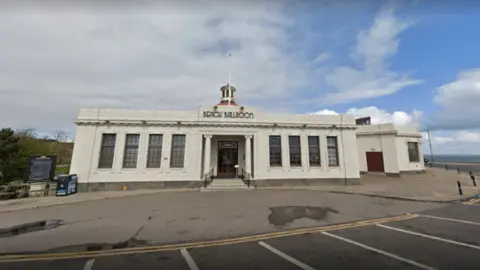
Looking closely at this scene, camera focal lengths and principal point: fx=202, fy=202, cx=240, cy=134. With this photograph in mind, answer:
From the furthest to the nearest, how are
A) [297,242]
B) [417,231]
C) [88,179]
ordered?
[88,179] < [417,231] < [297,242]

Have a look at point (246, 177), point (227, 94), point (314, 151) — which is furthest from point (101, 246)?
point (227, 94)

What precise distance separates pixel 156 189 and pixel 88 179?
5192 mm

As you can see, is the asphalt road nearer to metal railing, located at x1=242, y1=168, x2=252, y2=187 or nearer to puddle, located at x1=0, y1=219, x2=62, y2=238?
puddle, located at x1=0, y1=219, x2=62, y2=238

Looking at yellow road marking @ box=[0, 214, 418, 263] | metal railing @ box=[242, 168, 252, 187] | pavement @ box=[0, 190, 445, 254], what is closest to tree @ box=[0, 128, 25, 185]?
pavement @ box=[0, 190, 445, 254]

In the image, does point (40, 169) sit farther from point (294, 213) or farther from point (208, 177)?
point (294, 213)

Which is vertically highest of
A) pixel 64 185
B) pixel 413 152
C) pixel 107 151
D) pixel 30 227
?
pixel 413 152

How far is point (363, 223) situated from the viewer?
767 cm

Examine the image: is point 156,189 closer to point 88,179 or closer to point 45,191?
point 88,179

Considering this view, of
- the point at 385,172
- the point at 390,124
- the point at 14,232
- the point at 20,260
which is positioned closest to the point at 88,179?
A: the point at 14,232

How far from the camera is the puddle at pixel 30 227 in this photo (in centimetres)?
701

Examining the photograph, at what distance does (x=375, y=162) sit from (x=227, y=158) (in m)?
18.7

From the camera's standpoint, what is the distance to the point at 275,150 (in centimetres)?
1867

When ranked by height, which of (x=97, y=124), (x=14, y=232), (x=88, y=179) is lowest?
(x=14, y=232)

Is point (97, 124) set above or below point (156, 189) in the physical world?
above
